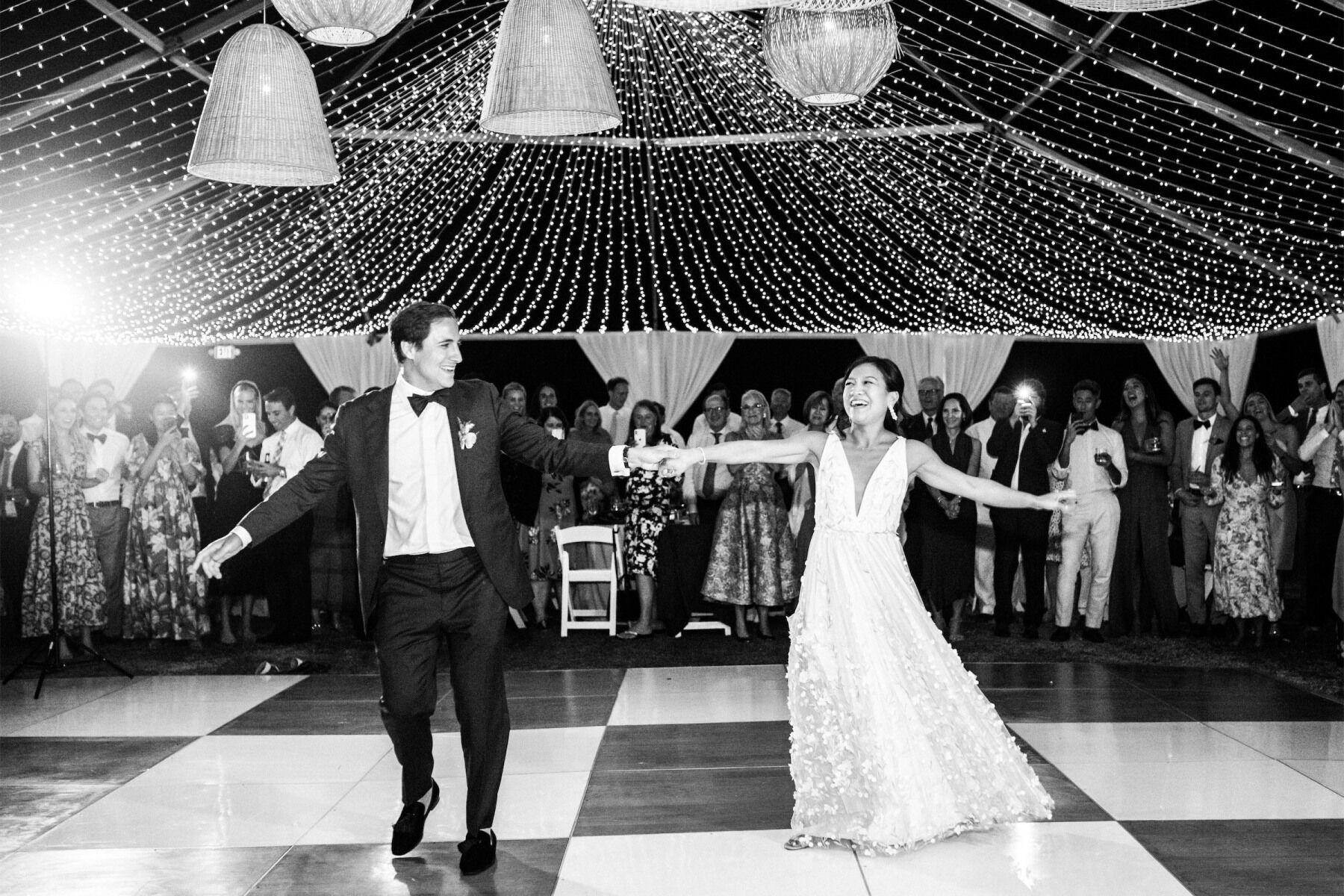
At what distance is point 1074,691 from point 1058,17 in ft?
11.8

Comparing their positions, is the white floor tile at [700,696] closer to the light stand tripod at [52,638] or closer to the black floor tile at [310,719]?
the black floor tile at [310,719]

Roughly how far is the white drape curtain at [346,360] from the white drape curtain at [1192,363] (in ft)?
27.3

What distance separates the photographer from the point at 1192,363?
46.3 ft

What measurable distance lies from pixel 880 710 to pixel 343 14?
99.9 inches

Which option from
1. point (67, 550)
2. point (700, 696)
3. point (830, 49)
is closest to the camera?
point (830, 49)

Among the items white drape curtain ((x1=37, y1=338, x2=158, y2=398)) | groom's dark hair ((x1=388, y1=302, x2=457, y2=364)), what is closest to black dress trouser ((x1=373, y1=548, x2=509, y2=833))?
groom's dark hair ((x1=388, y1=302, x2=457, y2=364))

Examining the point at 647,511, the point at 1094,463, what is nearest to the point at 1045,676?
the point at 1094,463

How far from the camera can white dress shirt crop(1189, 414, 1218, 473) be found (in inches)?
320

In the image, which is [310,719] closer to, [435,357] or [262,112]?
[435,357]

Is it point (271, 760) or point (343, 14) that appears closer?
point (343, 14)

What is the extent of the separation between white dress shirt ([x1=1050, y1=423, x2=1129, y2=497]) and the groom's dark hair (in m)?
5.27

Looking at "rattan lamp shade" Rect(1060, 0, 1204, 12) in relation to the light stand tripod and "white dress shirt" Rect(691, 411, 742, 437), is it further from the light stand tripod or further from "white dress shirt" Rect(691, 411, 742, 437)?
"white dress shirt" Rect(691, 411, 742, 437)

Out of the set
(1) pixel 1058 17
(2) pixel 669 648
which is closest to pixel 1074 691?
(2) pixel 669 648

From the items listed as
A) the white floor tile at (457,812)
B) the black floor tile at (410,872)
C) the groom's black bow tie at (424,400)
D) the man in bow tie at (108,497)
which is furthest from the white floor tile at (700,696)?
the man in bow tie at (108,497)
